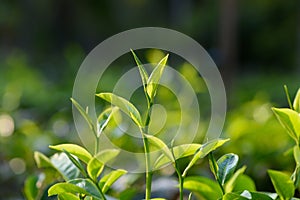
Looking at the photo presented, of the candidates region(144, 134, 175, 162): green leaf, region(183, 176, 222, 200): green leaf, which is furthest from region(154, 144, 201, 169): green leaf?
region(183, 176, 222, 200): green leaf

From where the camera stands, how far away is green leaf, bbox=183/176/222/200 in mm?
669

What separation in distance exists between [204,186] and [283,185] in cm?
13

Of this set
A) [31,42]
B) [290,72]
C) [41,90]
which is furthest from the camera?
[31,42]

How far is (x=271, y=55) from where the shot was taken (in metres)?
13.0

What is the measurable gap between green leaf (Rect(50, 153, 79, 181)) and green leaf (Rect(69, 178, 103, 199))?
0.10 meters

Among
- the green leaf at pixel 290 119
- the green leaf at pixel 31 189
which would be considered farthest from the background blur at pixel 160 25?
the green leaf at pixel 290 119

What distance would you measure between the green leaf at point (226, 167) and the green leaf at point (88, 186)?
11 cm

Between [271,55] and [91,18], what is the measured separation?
4.71 m

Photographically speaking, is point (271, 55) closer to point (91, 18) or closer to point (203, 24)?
point (203, 24)

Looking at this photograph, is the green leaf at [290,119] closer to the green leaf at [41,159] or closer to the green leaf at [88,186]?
the green leaf at [88,186]

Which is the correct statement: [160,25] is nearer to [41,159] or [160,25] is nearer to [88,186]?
A: [41,159]

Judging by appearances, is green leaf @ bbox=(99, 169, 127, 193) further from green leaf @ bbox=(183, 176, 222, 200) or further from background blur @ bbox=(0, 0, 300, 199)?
background blur @ bbox=(0, 0, 300, 199)

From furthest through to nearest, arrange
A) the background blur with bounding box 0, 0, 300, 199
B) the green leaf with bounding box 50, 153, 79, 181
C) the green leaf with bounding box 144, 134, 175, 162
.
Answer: the background blur with bounding box 0, 0, 300, 199 < the green leaf with bounding box 50, 153, 79, 181 < the green leaf with bounding box 144, 134, 175, 162

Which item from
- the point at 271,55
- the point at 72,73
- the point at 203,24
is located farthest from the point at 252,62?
the point at 72,73
